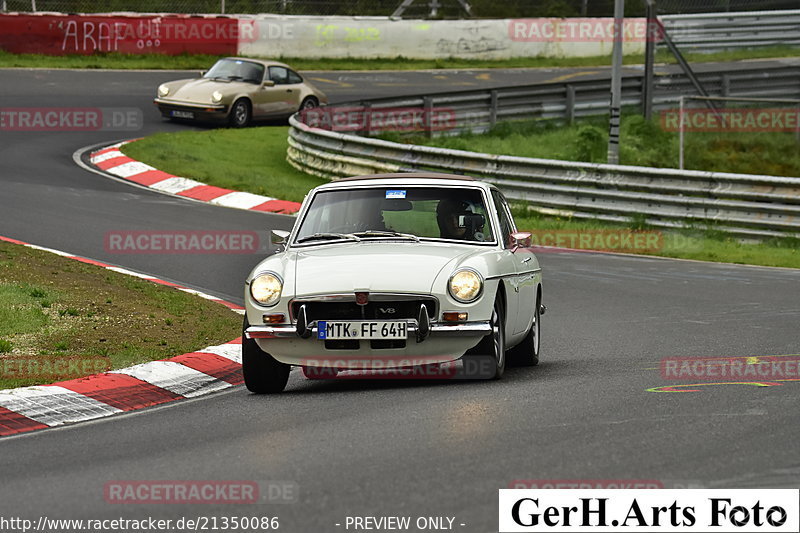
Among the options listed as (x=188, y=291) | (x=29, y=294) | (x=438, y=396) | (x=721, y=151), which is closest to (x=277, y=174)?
(x=721, y=151)

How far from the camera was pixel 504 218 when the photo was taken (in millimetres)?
10055

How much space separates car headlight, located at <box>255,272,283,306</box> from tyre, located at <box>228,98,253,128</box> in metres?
19.6

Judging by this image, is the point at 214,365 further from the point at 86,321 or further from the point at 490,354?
the point at 490,354

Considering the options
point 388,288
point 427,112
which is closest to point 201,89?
point 427,112

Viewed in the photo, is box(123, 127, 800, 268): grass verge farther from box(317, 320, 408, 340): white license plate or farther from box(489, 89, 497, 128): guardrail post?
box(317, 320, 408, 340): white license plate

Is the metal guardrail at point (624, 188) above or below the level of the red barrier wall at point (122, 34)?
below

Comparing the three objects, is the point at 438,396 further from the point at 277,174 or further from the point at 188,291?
the point at 277,174

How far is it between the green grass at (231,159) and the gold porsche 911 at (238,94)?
46cm

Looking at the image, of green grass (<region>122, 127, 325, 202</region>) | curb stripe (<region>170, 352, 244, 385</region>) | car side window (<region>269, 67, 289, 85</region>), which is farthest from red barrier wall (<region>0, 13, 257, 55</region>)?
curb stripe (<region>170, 352, 244, 385</region>)

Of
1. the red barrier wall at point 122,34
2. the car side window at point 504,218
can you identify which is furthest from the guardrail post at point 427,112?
the car side window at point 504,218

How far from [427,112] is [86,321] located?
1618 centimetres

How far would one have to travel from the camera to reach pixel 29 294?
38.6 ft

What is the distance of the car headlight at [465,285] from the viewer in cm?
844

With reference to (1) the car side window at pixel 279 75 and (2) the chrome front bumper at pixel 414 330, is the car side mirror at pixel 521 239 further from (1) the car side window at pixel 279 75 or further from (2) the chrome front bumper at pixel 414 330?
(1) the car side window at pixel 279 75
